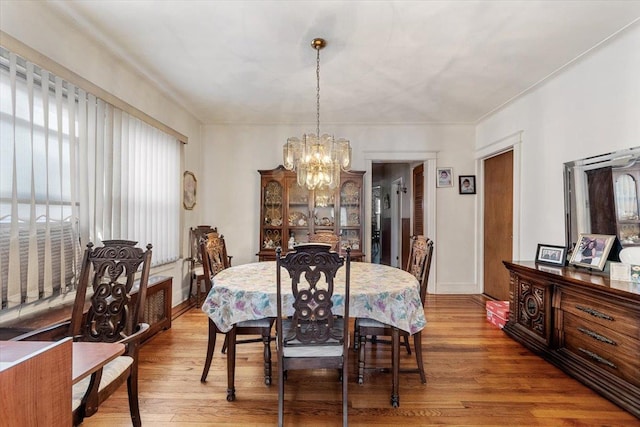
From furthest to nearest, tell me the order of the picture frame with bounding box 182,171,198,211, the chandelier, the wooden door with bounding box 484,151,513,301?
the picture frame with bounding box 182,171,198,211
the wooden door with bounding box 484,151,513,301
the chandelier

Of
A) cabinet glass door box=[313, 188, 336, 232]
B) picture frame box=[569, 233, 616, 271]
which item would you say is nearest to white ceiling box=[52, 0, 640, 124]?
cabinet glass door box=[313, 188, 336, 232]

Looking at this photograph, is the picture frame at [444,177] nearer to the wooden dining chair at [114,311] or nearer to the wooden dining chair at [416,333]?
the wooden dining chair at [416,333]

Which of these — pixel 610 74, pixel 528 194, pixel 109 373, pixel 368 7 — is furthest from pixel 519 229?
pixel 109 373

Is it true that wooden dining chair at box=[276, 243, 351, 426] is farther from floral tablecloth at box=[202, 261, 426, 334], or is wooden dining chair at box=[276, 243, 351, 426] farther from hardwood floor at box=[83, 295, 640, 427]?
hardwood floor at box=[83, 295, 640, 427]

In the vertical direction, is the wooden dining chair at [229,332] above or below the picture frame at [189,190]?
below

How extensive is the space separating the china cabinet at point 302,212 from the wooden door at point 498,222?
179cm

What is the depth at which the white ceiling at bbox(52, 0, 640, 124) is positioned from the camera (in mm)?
2076

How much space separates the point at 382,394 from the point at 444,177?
3440 millimetres

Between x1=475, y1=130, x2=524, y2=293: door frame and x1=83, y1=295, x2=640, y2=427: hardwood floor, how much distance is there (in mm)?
1430

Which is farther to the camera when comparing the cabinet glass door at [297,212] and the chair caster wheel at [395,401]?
the cabinet glass door at [297,212]

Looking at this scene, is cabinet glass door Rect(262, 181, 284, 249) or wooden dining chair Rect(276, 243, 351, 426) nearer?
wooden dining chair Rect(276, 243, 351, 426)

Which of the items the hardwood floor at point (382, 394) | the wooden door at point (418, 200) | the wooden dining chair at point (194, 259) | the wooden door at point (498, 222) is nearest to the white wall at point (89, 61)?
the wooden dining chair at point (194, 259)

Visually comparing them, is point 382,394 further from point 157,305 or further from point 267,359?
point 157,305

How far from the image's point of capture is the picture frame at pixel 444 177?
4672mm
